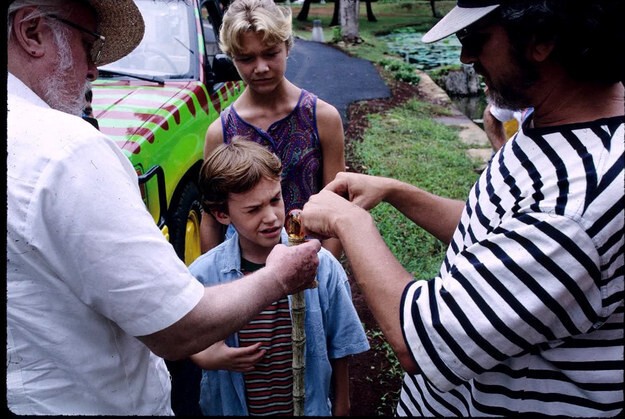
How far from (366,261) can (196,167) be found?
259cm

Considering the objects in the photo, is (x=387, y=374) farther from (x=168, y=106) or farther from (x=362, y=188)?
(x=168, y=106)

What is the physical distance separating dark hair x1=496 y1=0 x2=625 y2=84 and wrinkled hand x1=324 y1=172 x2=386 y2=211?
754mm

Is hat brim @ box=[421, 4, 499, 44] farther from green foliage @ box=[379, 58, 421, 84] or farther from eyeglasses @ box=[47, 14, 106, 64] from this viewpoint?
green foliage @ box=[379, 58, 421, 84]

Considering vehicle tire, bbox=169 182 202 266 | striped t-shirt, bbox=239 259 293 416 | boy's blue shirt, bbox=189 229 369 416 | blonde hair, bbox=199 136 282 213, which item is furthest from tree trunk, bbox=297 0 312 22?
striped t-shirt, bbox=239 259 293 416

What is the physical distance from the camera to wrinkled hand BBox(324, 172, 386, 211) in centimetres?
198

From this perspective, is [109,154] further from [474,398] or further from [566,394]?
[566,394]

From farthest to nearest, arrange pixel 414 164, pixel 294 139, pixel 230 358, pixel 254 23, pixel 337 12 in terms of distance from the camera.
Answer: pixel 337 12 → pixel 414 164 → pixel 294 139 → pixel 254 23 → pixel 230 358

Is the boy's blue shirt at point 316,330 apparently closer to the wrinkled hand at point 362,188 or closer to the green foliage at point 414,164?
the wrinkled hand at point 362,188

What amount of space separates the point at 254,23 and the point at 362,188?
1.06 metres

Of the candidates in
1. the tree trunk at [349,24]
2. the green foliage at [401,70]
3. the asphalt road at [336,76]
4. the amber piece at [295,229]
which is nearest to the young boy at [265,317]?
the amber piece at [295,229]

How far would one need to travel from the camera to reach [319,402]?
7.12 ft

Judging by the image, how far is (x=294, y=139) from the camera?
8.86 feet

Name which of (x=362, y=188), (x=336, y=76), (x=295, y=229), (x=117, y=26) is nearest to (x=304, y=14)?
(x=336, y=76)

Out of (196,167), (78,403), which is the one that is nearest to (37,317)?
(78,403)
